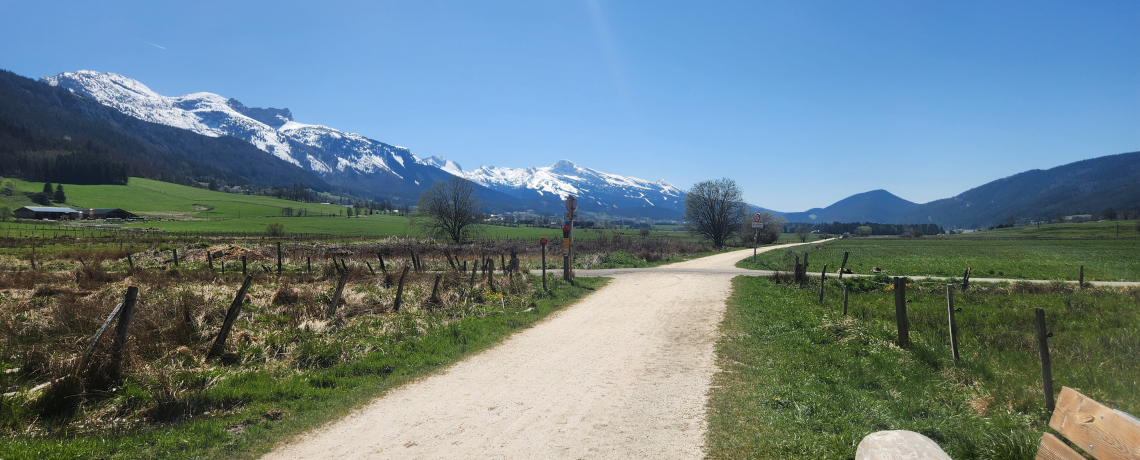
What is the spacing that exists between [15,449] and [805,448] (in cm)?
892

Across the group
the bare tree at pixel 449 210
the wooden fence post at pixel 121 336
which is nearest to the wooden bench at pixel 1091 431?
the wooden fence post at pixel 121 336

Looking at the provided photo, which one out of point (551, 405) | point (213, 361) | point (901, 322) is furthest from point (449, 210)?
point (551, 405)

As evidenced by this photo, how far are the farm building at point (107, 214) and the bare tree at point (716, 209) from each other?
129793 mm

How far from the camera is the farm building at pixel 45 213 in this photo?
10862 cm

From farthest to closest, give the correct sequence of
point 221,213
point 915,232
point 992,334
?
point 915,232, point 221,213, point 992,334

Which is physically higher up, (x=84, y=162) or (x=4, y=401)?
(x=84, y=162)

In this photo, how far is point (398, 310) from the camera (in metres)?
14.7

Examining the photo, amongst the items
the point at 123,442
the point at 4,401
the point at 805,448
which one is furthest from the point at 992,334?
the point at 4,401

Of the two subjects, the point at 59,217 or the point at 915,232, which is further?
the point at 915,232

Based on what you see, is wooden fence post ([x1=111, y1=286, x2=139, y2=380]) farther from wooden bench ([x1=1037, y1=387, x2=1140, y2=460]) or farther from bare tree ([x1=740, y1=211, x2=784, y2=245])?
bare tree ([x1=740, y1=211, x2=784, y2=245])

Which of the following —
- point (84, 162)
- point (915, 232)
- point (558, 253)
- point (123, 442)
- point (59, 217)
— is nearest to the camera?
point (123, 442)

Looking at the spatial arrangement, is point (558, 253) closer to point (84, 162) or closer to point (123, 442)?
point (123, 442)

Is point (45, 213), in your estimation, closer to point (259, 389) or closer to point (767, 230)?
point (259, 389)

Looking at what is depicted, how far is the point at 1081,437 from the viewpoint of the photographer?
3.18m
